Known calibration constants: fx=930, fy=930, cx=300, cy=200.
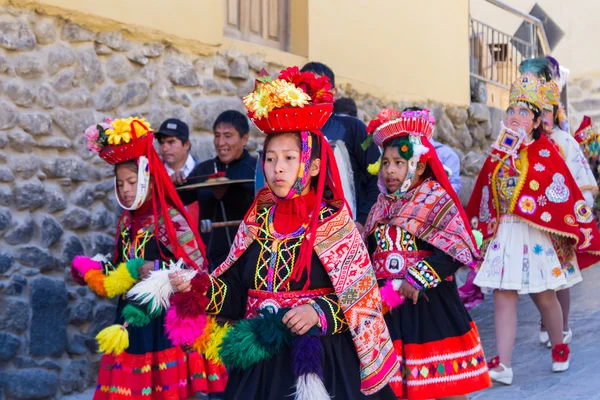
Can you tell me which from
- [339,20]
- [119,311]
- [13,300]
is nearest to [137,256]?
[119,311]

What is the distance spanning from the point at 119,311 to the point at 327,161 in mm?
2195

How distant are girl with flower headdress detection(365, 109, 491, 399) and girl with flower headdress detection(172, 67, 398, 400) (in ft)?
3.85

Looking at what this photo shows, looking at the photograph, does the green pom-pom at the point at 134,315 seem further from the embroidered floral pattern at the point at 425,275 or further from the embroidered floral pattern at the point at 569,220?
the embroidered floral pattern at the point at 569,220

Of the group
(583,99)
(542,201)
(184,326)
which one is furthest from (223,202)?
(583,99)

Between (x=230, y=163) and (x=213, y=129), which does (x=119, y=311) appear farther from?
(x=213, y=129)

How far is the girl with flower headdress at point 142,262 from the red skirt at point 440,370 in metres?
1.18

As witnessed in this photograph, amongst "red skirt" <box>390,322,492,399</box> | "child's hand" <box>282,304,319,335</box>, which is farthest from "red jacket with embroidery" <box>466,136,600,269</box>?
"child's hand" <box>282,304,319,335</box>

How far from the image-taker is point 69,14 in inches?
250

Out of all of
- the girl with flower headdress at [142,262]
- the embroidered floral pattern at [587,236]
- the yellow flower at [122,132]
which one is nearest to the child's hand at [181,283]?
the girl with flower headdress at [142,262]

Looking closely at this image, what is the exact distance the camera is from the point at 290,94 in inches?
151

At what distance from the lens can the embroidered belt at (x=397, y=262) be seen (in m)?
5.12

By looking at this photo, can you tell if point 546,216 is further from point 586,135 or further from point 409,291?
point 586,135

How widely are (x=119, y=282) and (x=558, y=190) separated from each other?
10.9 ft

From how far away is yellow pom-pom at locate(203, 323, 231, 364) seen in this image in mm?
3824
